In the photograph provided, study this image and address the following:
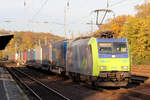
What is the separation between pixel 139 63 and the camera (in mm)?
43938

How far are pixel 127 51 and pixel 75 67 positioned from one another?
4.32 meters

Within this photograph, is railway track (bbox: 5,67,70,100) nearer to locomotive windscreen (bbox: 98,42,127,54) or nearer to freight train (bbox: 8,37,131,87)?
freight train (bbox: 8,37,131,87)

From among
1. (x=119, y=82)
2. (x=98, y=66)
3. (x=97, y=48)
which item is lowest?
(x=119, y=82)

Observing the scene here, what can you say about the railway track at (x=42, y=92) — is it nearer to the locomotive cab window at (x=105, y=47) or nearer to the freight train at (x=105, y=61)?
the freight train at (x=105, y=61)

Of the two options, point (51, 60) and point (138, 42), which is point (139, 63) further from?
point (51, 60)

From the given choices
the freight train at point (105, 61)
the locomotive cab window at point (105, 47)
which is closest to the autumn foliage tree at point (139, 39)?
the freight train at point (105, 61)

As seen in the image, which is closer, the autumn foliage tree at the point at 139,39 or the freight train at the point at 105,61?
the freight train at the point at 105,61

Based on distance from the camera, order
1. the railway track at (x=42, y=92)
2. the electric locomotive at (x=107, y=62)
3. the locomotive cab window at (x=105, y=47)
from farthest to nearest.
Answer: the locomotive cab window at (x=105, y=47) → the electric locomotive at (x=107, y=62) → the railway track at (x=42, y=92)

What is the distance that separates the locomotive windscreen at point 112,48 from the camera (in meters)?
14.1

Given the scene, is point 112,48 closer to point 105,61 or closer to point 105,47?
point 105,47

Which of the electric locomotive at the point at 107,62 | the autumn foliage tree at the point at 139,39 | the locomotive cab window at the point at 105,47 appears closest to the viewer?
the electric locomotive at the point at 107,62

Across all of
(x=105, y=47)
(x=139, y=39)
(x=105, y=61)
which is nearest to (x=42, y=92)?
(x=105, y=61)

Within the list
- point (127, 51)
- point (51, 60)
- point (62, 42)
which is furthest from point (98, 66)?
point (51, 60)

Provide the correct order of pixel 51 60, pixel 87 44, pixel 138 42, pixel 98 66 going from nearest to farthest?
pixel 98 66 → pixel 87 44 → pixel 51 60 → pixel 138 42
